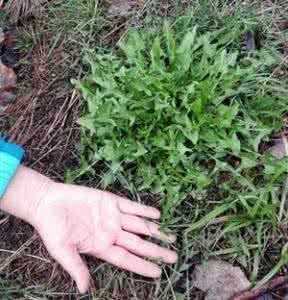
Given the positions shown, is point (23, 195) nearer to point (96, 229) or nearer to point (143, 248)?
point (96, 229)

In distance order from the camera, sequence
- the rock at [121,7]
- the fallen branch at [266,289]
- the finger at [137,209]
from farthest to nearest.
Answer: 1. the rock at [121,7]
2. the finger at [137,209]
3. the fallen branch at [266,289]

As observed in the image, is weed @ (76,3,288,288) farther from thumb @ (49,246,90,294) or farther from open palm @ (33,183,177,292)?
thumb @ (49,246,90,294)

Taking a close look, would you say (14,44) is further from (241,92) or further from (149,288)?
(149,288)

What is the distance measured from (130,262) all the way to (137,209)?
219mm

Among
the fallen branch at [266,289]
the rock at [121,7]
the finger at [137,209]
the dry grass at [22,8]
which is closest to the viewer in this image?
the fallen branch at [266,289]


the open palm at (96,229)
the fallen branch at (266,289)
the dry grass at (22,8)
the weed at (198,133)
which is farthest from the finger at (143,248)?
the dry grass at (22,8)

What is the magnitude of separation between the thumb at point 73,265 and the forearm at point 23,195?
0.67ft

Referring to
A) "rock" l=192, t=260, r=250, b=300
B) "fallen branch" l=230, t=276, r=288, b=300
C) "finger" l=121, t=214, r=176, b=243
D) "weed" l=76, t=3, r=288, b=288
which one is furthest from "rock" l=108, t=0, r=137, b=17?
"fallen branch" l=230, t=276, r=288, b=300

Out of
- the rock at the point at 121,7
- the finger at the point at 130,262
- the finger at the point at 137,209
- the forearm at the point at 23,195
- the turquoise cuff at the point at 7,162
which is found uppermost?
the rock at the point at 121,7

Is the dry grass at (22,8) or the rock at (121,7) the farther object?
the dry grass at (22,8)

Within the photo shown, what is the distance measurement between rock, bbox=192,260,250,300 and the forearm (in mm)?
719

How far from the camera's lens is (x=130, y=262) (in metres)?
2.54

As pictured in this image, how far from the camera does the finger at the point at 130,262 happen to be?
8.33ft

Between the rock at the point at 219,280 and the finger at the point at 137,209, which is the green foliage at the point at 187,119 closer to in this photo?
the finger at the point at 137,209
